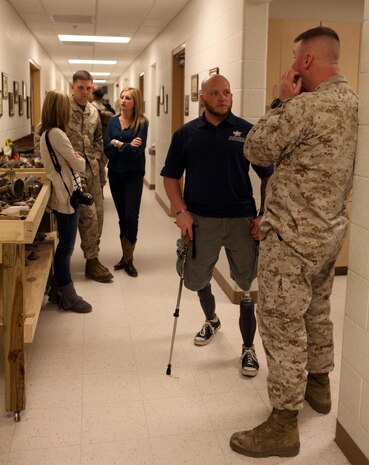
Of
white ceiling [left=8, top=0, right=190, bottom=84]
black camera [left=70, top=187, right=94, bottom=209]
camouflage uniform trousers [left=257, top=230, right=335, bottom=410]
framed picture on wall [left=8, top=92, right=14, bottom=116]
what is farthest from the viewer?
white ceiling [left=8, top=0, right=190, bottom=84]

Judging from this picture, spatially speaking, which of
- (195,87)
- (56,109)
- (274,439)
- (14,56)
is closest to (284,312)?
(274,439)

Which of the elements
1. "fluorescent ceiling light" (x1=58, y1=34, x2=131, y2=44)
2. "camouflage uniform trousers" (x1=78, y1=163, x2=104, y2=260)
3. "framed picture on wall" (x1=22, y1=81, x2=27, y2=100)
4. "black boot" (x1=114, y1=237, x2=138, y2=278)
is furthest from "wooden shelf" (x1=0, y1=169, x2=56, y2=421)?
"fluorescent ceiling light" (x1=58, y1=34, x2=131, y2=44)

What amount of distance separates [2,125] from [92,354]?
3306 millimetres

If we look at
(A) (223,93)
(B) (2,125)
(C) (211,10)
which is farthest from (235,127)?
(B) (2,125)

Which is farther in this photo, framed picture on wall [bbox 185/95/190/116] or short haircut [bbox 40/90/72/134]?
framed picture on wall [bbox 185/95/190/116]

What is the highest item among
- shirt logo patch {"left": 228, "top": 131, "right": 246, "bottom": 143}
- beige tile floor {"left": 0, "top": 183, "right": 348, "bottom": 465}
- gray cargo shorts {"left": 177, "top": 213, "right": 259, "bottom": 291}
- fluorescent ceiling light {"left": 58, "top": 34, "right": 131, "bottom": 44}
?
fluorescent ceiling light {"left": 58, "top": 34, "right": 131, "bottom": 44}

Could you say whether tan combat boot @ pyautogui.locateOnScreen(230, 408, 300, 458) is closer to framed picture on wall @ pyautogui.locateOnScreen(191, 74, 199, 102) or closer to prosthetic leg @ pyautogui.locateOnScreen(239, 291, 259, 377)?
prosthetic leg @ pyautogui.locateOnScreen(239, 291, 259, 377)

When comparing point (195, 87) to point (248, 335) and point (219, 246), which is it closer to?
point (219, 246)

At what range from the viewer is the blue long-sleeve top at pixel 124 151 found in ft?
14.7

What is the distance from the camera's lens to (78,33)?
8414 millimetres

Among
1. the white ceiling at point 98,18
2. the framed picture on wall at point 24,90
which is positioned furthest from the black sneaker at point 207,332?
the framed picture on wall at point 24,90

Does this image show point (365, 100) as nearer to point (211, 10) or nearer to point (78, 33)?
point (211, 10)

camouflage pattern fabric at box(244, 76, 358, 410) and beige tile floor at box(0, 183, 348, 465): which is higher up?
camouflage pattern fabric at box(244, 76, 358, 410)

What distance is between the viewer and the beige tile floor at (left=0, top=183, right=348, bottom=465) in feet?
7.37
